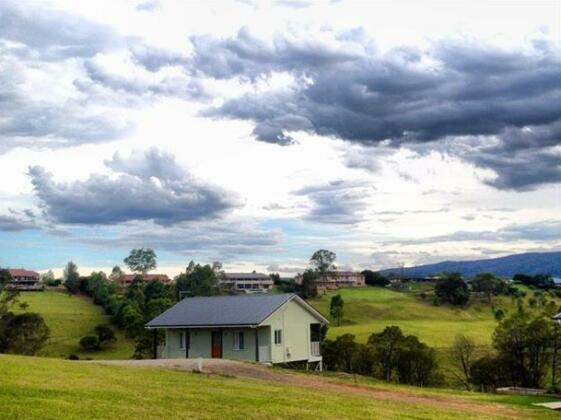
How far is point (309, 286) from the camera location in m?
117

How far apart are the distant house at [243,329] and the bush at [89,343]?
2683 cm

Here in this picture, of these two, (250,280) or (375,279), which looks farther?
(250,280)

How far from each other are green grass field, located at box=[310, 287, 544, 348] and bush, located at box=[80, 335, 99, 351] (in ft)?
79.8

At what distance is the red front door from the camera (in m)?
47.3

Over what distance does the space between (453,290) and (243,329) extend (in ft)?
231

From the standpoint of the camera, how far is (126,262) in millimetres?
138125

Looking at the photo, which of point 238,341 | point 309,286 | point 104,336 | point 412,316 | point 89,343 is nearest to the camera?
point 238,341

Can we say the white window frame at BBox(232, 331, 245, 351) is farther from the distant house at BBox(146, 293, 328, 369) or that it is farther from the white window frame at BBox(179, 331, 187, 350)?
the white window frame at BBox(179, 331, 187, 350)

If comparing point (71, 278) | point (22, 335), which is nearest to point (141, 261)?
point (71, 278)

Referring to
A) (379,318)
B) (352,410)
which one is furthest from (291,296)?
(379,318)

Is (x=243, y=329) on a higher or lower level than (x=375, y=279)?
lower

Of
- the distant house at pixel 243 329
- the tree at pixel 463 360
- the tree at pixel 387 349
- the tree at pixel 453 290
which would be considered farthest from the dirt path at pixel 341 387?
the tree at pixel 453 290

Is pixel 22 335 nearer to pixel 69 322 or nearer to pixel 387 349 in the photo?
pixel 69 322

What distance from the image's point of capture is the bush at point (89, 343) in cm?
7438
